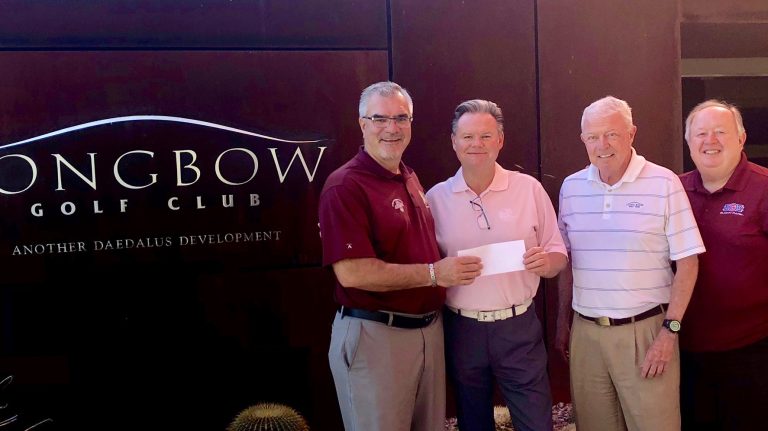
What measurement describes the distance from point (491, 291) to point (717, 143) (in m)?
1.28

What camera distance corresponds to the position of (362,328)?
2787 mm

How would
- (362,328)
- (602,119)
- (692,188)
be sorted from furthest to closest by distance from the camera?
(692,188) → (602,119) → (362,328)

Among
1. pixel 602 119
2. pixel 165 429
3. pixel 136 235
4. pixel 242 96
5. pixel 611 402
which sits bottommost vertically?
pixel 165 429

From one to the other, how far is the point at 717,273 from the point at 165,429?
10.9ft

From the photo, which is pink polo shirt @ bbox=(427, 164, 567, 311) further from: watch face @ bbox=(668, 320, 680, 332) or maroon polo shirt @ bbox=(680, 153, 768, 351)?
maroon polo shirt @ bbox=(680, 153, 768, 351)

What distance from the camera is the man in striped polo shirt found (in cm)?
291

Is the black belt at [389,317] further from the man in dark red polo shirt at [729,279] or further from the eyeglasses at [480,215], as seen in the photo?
the man in dark red polo shirt at [729,279]

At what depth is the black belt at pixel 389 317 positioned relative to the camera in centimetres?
279

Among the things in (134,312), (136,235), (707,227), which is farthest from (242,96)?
(707,227)

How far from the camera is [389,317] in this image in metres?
2.80

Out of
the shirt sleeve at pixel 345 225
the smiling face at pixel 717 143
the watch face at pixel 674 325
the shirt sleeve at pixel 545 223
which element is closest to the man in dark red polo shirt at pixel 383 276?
the shirt sleeve at pixel 345 225

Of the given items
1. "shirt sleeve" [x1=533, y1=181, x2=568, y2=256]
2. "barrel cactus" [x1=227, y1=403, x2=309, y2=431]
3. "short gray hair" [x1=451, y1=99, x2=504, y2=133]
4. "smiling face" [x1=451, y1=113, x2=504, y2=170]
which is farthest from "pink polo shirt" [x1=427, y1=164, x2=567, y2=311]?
"barrel cactus" [x1=227, y1=403, x2=309, y2=431]

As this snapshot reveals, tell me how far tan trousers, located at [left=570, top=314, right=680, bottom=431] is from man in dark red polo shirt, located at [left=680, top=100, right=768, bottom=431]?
22 centimetres

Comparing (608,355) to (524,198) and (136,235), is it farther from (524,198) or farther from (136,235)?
(136,235)
